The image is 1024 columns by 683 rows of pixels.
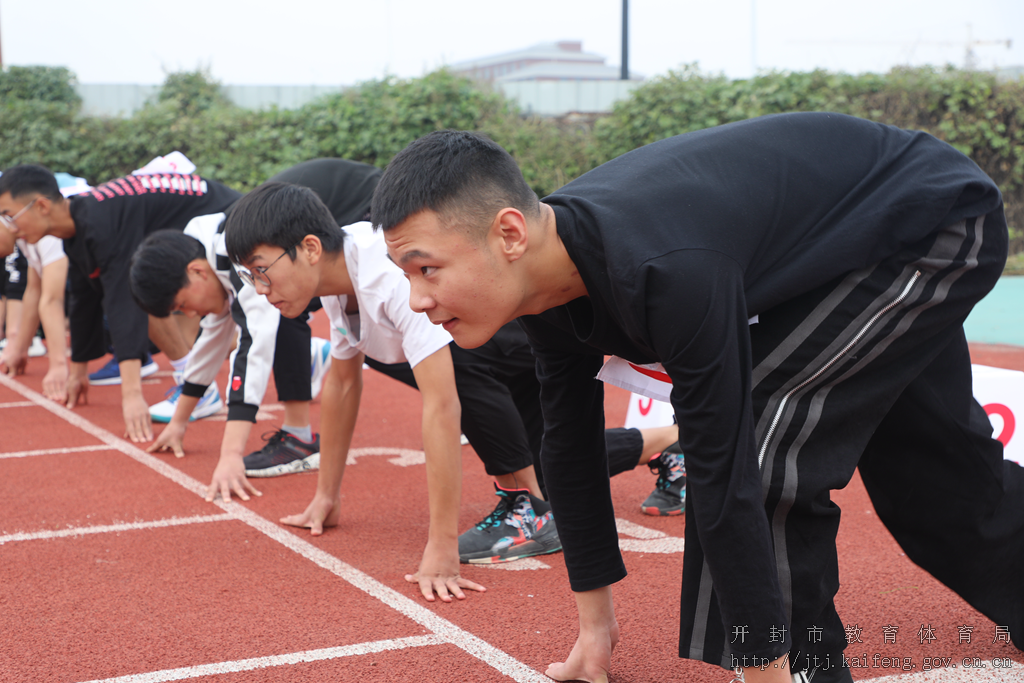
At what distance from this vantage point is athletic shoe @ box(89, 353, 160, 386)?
24.5 ft

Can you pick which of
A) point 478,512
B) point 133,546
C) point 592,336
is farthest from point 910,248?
point 133,546

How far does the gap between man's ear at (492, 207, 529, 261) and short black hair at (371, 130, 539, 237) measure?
3 centimetres

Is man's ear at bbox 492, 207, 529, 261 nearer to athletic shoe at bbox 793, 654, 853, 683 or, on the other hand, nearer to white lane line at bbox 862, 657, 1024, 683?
athletic shoe at bbox 793, 654, 853, 683

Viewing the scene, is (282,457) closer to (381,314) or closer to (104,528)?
(104,528)

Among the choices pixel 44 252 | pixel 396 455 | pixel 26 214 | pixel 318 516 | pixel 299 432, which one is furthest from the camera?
pixel 44 252

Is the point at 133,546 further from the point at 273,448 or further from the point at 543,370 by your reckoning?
the point at 543,370

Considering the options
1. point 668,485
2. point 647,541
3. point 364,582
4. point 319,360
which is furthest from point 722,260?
point 319,360

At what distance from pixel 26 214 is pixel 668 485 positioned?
4241 mm

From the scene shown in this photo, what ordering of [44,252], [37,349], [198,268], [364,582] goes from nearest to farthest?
[364,582]
[198,268]
[44,252]
[37,349]

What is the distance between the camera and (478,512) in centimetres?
406

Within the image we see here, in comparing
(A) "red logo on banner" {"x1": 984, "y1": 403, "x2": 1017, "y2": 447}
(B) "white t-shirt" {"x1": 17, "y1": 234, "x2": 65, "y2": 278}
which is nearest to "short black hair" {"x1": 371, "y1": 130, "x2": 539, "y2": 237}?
(A) "red logo on banner" {"x1": 984, "y1": 403, "x2": 1017, "y2": 447}

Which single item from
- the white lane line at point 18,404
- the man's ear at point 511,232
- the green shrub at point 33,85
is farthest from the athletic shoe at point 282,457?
the green shrub at point 33,85

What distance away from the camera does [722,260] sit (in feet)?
5.33

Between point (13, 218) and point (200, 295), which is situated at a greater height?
point (13, 218)
